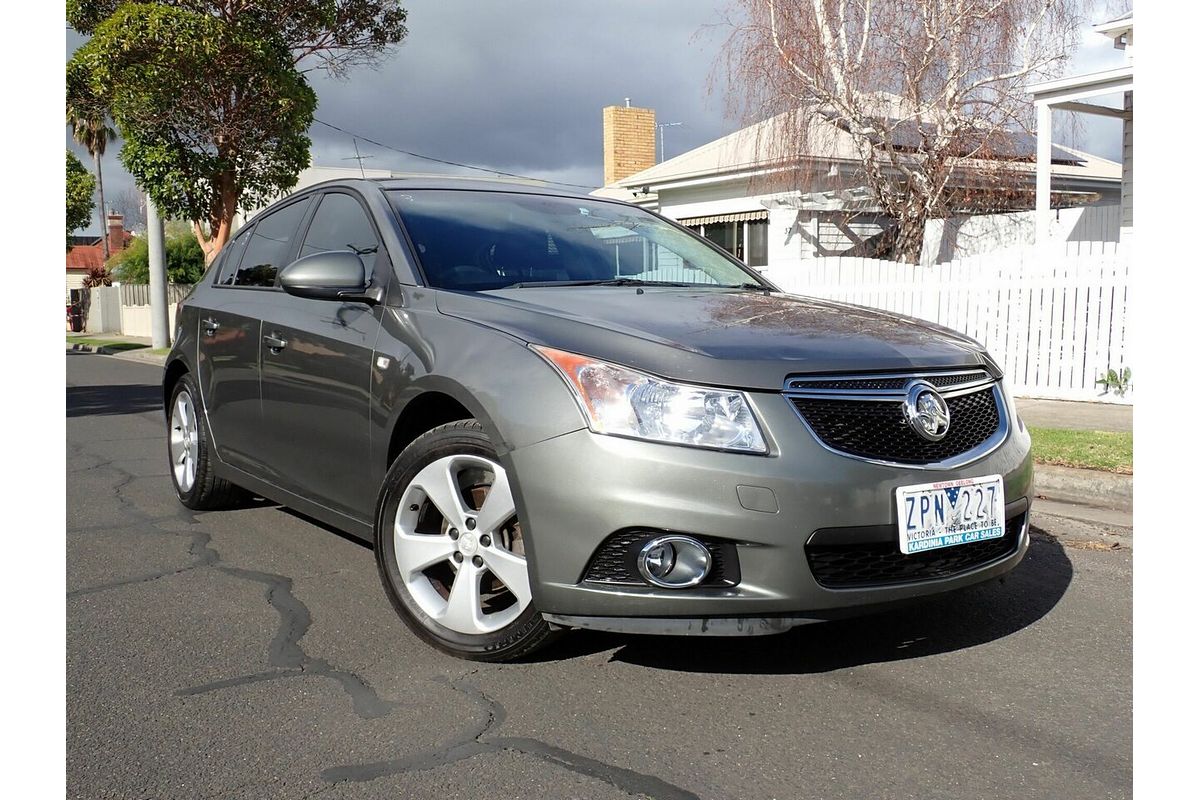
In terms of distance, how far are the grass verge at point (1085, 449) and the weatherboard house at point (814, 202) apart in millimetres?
7112

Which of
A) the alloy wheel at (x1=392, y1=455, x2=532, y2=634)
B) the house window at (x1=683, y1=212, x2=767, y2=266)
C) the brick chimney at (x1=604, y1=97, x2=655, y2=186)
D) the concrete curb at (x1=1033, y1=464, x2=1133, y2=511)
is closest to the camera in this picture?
the alloy wheel at (x1=392, y1=455, x2=532, y2=634)

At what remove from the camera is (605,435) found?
313cm

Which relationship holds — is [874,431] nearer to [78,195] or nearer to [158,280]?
[158,280]

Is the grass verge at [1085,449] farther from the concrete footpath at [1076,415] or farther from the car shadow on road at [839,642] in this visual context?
the car shadow on road at [839,642]

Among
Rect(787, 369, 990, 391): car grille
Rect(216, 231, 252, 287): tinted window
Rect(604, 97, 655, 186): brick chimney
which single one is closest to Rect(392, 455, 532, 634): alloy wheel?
Rect(787, 369, 990, 391): car grille

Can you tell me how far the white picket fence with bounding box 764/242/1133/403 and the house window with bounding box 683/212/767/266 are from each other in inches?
299

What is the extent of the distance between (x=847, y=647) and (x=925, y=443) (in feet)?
2.71

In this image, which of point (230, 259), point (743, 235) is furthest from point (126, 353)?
point (230, 259)

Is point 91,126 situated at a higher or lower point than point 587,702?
higher

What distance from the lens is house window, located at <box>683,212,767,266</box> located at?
2011 centimetres

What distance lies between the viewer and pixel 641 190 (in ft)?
73.2

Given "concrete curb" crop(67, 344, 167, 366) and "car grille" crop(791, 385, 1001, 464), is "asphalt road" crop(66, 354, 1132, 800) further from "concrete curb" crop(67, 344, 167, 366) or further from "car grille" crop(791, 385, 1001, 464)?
"concrete curb" crop(67, 344, 167, 366)

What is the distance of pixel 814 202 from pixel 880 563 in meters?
15.3
